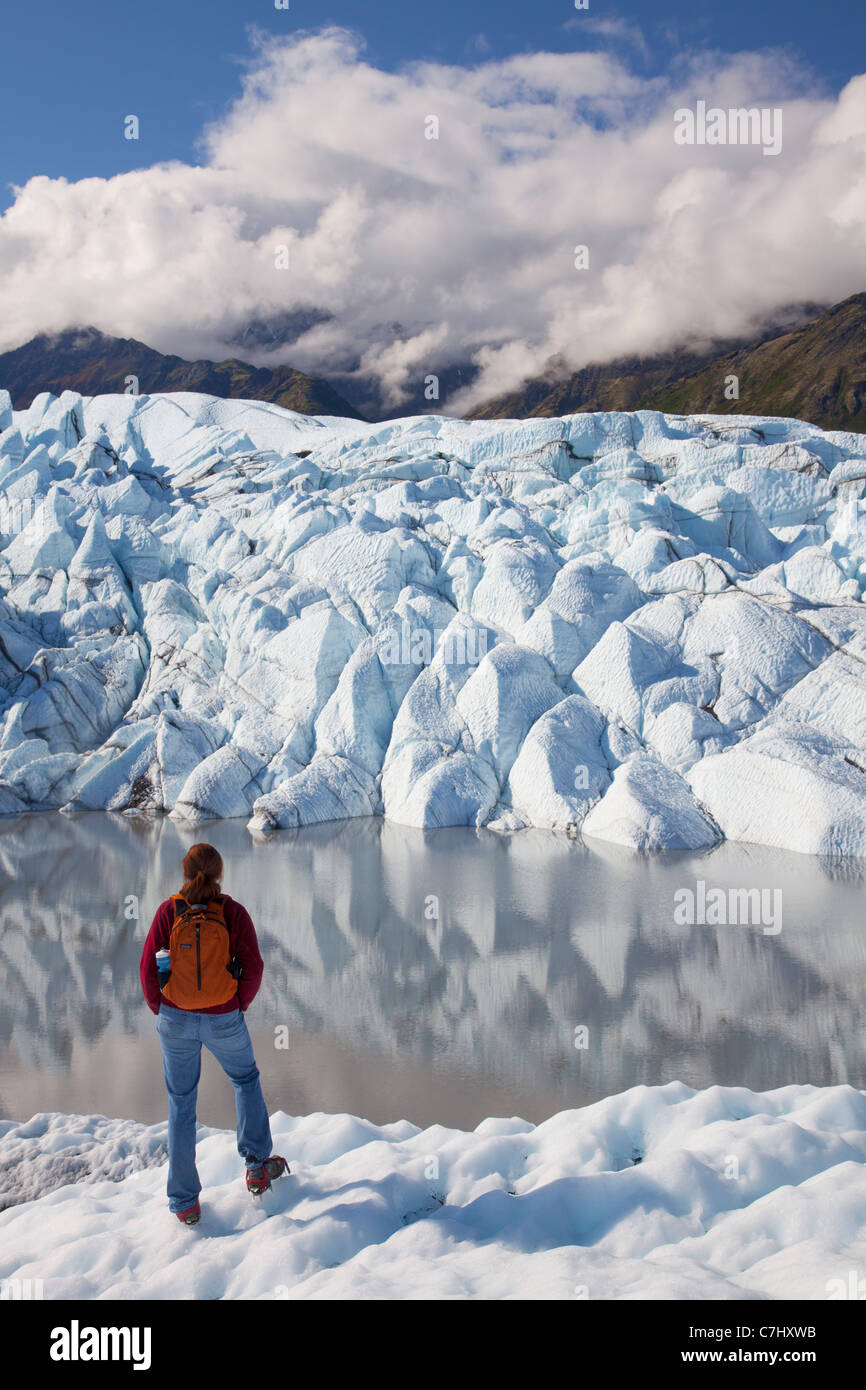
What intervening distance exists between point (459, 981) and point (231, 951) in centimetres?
509

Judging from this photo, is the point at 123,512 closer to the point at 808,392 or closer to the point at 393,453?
the point at 393,453

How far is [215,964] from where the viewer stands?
3.61 meters

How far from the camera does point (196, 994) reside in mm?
3611

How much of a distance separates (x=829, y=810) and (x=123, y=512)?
83.8 feet

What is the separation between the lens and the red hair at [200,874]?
3613 mm

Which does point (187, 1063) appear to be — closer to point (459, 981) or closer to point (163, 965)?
point (163, 965)

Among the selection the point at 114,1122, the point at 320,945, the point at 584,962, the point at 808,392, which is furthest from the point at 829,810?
the point at 808,392

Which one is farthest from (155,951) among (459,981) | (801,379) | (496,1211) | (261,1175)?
(801,379)

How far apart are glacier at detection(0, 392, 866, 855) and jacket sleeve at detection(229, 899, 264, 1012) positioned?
440 inches

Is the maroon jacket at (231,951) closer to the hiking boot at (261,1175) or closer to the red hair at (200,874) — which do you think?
the red hair at (200,874)

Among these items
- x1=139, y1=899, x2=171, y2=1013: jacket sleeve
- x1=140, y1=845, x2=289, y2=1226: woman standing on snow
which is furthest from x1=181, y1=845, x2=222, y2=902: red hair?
x1=139, y1=899, x2=171, y2=1013: jacket sleeve

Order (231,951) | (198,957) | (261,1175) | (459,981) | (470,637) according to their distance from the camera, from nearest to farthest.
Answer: (198,957)
(231,951)
(261,1175)
(459,981)
(470,637)

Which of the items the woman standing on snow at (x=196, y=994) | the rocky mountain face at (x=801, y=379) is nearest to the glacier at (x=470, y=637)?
the woman standing on snow at (x=196, y=994)

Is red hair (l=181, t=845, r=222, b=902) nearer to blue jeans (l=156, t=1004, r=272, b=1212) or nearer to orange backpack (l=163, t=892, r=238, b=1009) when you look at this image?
orange backpack (l=163, t=892, r=238, b=1009)
